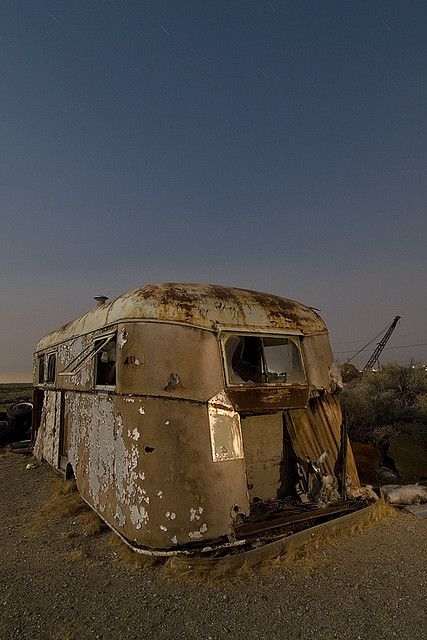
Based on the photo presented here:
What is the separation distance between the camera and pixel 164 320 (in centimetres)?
497

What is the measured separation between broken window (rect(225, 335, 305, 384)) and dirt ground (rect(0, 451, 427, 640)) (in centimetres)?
208

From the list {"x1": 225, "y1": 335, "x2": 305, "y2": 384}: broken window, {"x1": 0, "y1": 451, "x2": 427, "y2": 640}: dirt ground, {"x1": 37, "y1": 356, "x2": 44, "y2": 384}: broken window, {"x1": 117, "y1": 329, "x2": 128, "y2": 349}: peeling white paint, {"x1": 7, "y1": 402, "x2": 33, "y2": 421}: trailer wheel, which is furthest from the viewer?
{"x1": 7, "y1": 402, "x2": 33, "y2": 421}: trailer wheel

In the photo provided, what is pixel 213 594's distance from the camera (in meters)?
3.88

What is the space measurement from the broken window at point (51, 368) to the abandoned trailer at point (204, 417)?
2.63 metres

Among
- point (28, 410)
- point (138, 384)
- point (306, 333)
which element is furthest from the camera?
point (28, 410)

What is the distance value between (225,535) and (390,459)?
19.2 ft

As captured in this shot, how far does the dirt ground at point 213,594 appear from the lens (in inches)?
135

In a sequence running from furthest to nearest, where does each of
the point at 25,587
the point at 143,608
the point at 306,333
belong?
1. the point at 306,333
2. the point at 25,587
3. the point at 143,608

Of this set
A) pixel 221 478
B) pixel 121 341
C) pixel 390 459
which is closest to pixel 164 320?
pixel 121 341

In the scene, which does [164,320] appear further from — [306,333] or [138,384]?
[306,333]

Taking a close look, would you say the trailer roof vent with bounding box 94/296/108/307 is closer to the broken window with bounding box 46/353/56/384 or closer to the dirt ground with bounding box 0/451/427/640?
the broken window with bounding box 46/353/56/384

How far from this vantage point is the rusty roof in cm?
505

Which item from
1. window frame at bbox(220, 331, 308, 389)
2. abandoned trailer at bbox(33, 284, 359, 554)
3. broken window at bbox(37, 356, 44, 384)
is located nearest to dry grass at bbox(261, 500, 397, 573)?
abandoned trailer at bbox(33, 284, 359, 554)

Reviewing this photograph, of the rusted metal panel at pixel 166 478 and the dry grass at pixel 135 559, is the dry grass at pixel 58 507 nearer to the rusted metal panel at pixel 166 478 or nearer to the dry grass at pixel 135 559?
the rusted metal panel at pixel 166 478
